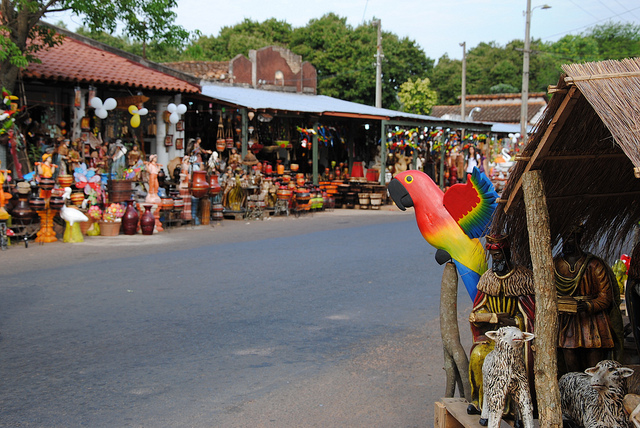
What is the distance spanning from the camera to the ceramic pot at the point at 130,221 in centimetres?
1358

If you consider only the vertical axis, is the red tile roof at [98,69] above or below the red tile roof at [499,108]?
below

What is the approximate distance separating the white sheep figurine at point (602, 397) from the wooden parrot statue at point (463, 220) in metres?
1.01

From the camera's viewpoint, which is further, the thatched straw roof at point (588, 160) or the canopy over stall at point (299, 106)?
the canopy over stall at point (299, 106)

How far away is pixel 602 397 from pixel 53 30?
13.1 metres

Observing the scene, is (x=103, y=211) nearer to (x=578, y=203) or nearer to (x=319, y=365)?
(x=319, y=365)

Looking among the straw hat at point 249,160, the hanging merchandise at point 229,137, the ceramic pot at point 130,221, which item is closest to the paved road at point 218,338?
the ceramic pot at point 130,221

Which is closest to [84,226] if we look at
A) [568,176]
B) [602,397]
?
[568,176]

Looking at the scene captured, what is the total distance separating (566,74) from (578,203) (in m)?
1.48

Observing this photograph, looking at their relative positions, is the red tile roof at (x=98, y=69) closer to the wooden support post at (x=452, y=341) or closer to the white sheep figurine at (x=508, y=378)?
the wooden support post at (x=452, y=341)

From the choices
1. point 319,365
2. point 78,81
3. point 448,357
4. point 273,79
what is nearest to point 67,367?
point 319,365

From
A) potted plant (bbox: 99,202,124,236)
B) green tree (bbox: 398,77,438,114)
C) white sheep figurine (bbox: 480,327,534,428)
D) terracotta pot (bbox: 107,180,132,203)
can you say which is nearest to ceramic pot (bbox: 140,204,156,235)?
potted plant (bbox: 99,202,124,236)

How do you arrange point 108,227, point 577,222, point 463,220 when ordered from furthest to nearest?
point 108,227 < point 577,222 < point 463,220

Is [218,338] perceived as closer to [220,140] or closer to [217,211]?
[217,211]

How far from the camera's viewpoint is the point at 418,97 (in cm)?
3997
